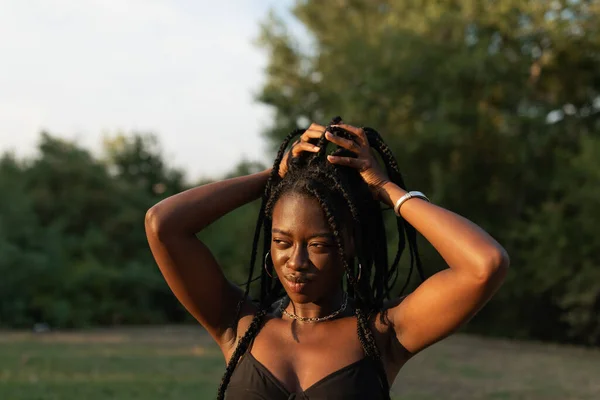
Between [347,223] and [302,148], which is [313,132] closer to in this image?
[302,148]

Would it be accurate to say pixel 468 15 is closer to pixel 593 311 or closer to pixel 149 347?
pixel 593 311

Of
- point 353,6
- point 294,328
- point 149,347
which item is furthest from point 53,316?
point 294,328

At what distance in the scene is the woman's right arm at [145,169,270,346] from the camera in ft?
9.39

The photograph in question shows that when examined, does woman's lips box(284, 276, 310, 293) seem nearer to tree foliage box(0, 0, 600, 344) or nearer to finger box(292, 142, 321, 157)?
finger box(292, 142, 321, 157)

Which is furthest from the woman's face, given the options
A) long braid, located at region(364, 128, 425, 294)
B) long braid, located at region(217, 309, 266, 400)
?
long braid, located at region(364, 128, 425, 294)

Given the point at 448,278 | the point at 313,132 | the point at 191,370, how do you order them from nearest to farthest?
the point at 448,278 → the point at 313,132 → the point at 191,370

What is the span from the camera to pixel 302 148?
2.90 meters

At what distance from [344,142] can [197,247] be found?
0.64m

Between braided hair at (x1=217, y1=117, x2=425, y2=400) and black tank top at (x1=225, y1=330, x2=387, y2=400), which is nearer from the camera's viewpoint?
black tank top at (x1=225, y1=330, x2=387, y2=400)

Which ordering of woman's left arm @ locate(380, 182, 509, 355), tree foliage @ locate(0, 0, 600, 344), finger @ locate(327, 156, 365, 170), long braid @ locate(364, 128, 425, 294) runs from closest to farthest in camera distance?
1. woman's left arm @ locate(380, 182, 509, 355)
2. finger @ locate(327, 156, 365, 170)
3. long braid @ locate(364, 128, 425, 294)
4. tree foliage @ locate(0, 0, 600, 344)

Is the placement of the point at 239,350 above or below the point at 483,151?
above

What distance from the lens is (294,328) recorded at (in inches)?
113

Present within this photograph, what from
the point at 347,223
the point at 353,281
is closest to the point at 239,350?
the point at 353,281

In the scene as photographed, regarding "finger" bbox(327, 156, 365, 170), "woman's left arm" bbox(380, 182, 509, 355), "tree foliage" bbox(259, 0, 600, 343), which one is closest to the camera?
"woman's left arm" bbox(380, 182, 509, 355)
